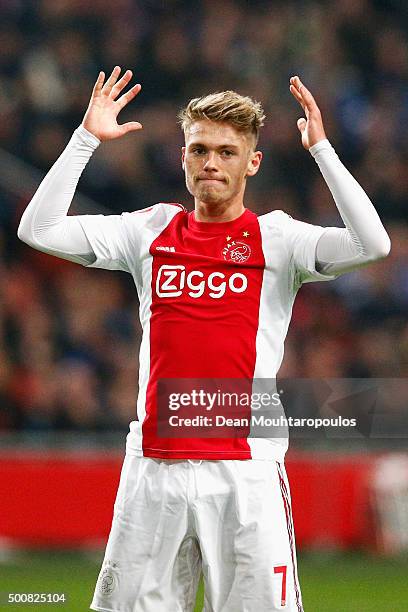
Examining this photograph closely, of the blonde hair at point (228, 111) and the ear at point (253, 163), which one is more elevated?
the blonde hair at point (228, 111)

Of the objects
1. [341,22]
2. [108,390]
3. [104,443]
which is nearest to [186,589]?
[104,443]

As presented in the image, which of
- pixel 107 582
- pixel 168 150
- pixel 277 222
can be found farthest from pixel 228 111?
pixel 168 150

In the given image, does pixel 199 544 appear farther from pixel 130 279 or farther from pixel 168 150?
pixel 168 150

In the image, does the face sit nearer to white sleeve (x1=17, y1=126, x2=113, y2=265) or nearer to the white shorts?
white sleeve (x1=17, y1=126, x2=113, y2=265)

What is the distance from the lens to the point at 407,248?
453 inches

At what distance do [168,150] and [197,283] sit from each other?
25.0 ft

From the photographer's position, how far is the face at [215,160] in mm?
4422

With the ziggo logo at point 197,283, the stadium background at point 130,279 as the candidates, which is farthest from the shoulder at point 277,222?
the stadium background at point 130,279

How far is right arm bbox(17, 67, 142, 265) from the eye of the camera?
435 centimetres

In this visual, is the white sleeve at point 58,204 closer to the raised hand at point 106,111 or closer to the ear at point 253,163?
the raised hand at point 106,111

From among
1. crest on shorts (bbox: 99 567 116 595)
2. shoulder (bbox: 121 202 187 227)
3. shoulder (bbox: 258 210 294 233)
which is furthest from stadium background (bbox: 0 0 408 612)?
shoulder (bbox: 258 210 294 233)

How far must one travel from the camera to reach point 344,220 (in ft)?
13.9

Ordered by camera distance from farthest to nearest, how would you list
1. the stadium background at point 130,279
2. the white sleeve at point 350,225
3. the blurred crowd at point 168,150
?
the blurred crowd at point 168,150
the stadium background at point 130,279
the white sleeve at point 350,225

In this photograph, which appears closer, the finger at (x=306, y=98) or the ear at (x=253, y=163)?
the finger at (x=306, y=98)
